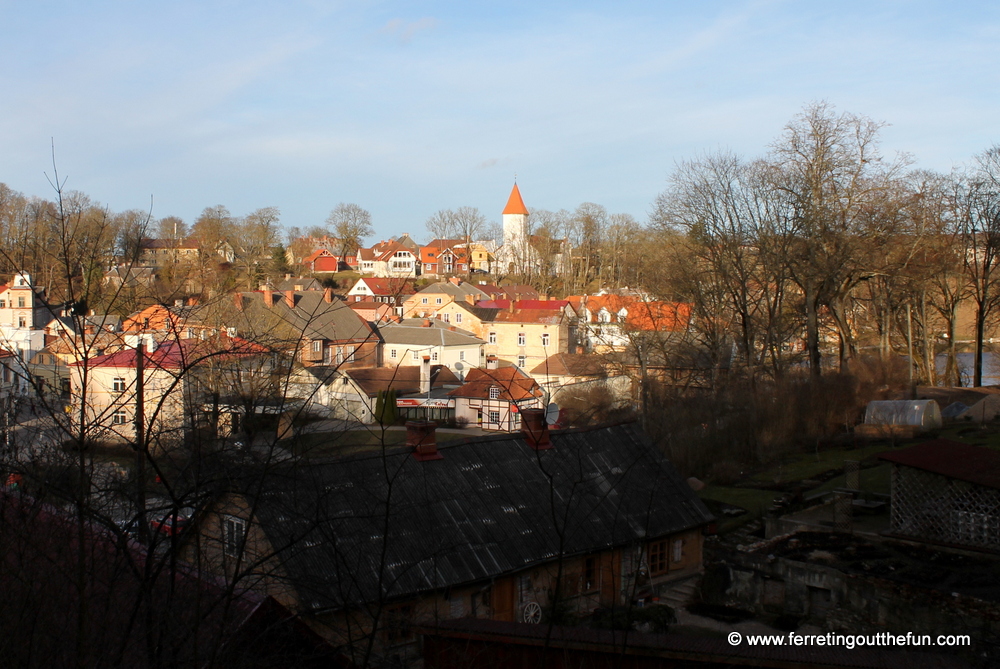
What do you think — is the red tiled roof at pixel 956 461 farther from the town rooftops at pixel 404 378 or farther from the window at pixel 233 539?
the town rooftops at pixel 404 378

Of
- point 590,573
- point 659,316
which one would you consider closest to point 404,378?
point 659,316

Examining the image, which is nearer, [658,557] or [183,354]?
[183,354]

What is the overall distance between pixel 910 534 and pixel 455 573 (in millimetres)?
7632

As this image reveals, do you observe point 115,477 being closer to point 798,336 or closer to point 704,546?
point 704,546

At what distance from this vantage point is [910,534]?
1298cm

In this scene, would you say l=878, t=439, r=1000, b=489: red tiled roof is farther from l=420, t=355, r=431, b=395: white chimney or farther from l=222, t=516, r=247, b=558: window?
l=420, t=355, r=431, b=395: white chimney

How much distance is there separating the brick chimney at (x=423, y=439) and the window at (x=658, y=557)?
3930 millimetres

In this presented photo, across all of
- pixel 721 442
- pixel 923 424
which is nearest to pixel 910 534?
pixel 721 442

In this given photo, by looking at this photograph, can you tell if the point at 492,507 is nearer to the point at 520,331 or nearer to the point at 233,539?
the point at 233,539

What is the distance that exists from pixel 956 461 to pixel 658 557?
4.91 meters

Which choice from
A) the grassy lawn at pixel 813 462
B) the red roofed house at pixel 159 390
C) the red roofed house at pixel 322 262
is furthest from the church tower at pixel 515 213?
the red roofed house at pixel 159 390

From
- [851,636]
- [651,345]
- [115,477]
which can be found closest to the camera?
[115,477]

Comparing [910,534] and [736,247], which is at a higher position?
[736,247]

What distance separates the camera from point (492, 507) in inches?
483
